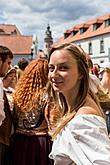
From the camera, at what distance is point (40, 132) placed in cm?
324

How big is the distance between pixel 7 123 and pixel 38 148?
1.14 ft

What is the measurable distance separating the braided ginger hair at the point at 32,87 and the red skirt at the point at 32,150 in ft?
0.88

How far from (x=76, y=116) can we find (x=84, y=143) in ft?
0.46

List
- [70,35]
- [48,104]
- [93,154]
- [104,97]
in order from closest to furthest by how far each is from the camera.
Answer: [93,154] < [48,104] < [104,97] < [70,35]

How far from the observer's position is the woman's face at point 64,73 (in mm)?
1747

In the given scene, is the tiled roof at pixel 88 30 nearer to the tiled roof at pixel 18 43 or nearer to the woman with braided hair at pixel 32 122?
the tiled roof at pixel 18 43

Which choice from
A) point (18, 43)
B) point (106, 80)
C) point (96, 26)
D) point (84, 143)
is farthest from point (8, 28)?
point (84, 143)

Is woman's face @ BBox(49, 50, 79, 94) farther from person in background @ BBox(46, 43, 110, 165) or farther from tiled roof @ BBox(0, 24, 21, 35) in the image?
tiled roof @ BBox(0, 24, 21, 35)

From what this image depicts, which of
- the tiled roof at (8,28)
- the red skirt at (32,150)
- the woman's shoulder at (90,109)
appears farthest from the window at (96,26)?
the woman's shoulder at (90,109)

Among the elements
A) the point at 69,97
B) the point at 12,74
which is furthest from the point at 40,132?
the point at 69,97

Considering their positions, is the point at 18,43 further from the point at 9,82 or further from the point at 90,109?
the point at 90,109

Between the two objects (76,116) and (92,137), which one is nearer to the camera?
(92,137)

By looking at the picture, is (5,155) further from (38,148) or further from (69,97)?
(69,97)

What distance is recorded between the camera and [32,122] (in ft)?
10.6
